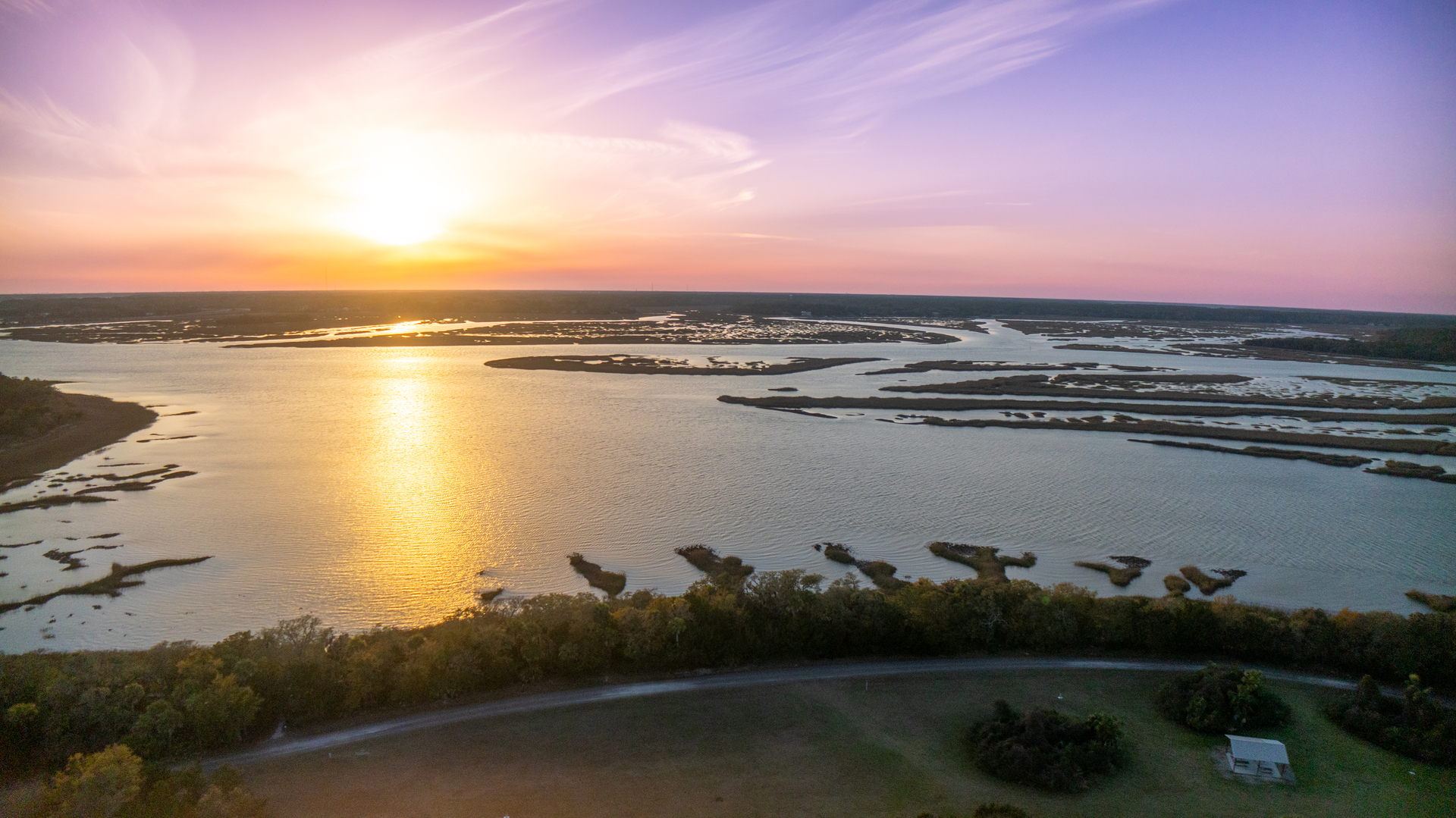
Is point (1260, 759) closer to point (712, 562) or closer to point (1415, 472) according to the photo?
point (712, 562)

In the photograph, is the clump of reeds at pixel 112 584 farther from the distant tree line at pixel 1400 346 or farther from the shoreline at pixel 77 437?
the distant tree line at pixel 1400 346

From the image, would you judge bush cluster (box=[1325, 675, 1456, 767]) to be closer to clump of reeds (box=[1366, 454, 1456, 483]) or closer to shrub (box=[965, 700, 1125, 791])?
shrub (box=[965, 700, 1125, 791])

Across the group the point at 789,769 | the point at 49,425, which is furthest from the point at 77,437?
the point at 789,769

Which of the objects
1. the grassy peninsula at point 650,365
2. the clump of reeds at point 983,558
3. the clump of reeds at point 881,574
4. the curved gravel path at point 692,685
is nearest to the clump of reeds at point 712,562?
the clump of reeds at point 881,574

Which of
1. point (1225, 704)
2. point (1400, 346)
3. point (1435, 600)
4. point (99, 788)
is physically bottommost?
point (1435, 600)

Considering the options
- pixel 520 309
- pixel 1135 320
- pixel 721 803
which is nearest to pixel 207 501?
pixel 721 803

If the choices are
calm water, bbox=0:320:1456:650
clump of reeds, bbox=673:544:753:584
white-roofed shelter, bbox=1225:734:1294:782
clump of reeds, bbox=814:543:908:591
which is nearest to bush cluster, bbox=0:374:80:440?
calm water, bbox=0:320:1456:650
